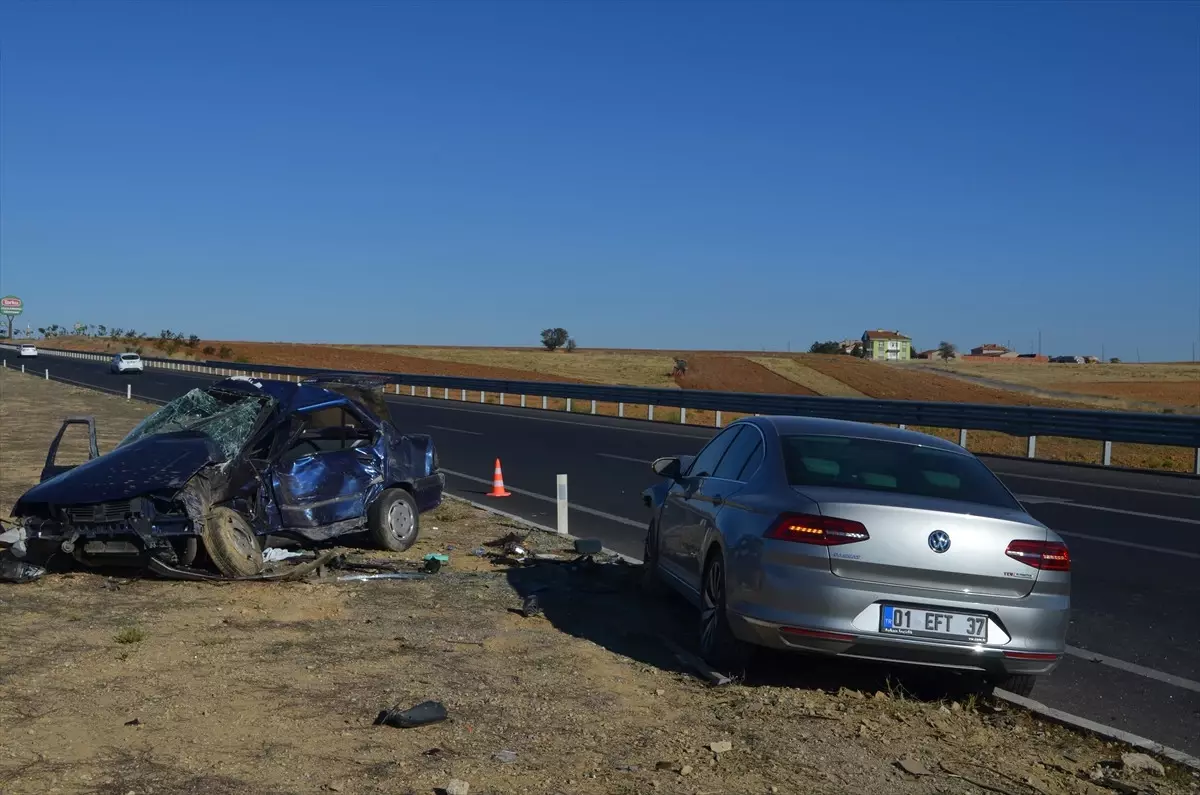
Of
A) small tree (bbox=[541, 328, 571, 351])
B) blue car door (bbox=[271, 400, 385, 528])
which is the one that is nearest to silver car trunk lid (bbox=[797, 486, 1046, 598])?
blue car door (bbox=[271, 400, 385, 528])

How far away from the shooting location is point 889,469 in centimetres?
705

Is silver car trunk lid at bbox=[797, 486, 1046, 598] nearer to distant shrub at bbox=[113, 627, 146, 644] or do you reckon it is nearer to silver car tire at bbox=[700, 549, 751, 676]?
silver car tire at bbox=[700, 549, 751, 676]

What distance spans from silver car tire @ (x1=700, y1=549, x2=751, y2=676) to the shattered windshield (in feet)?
13.0

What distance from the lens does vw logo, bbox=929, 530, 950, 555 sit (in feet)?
20.3

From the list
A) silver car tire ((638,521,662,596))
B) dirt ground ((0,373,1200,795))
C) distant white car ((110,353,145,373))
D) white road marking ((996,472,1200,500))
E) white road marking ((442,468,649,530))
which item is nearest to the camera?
dirt ground ((0,373,1200,795))

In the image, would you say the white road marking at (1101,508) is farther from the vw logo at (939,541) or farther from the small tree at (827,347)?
the small tree at (827,347)

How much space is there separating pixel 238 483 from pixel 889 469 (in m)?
4.86

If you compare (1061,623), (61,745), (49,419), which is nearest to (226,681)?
(61,745)

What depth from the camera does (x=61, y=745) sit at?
17.1 feet

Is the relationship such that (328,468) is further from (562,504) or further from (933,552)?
(933,552)

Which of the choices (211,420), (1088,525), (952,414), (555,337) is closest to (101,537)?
(211,420)

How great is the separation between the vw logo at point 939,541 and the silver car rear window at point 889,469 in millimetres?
497

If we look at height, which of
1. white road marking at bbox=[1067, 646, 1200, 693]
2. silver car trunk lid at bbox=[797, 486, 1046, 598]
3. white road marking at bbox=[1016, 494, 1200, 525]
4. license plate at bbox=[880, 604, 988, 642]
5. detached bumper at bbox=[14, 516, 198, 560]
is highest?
silver car trunk lid at bbox=[797, 486, 1046, 598]

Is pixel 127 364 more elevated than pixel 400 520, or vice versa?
pixel 400 520
